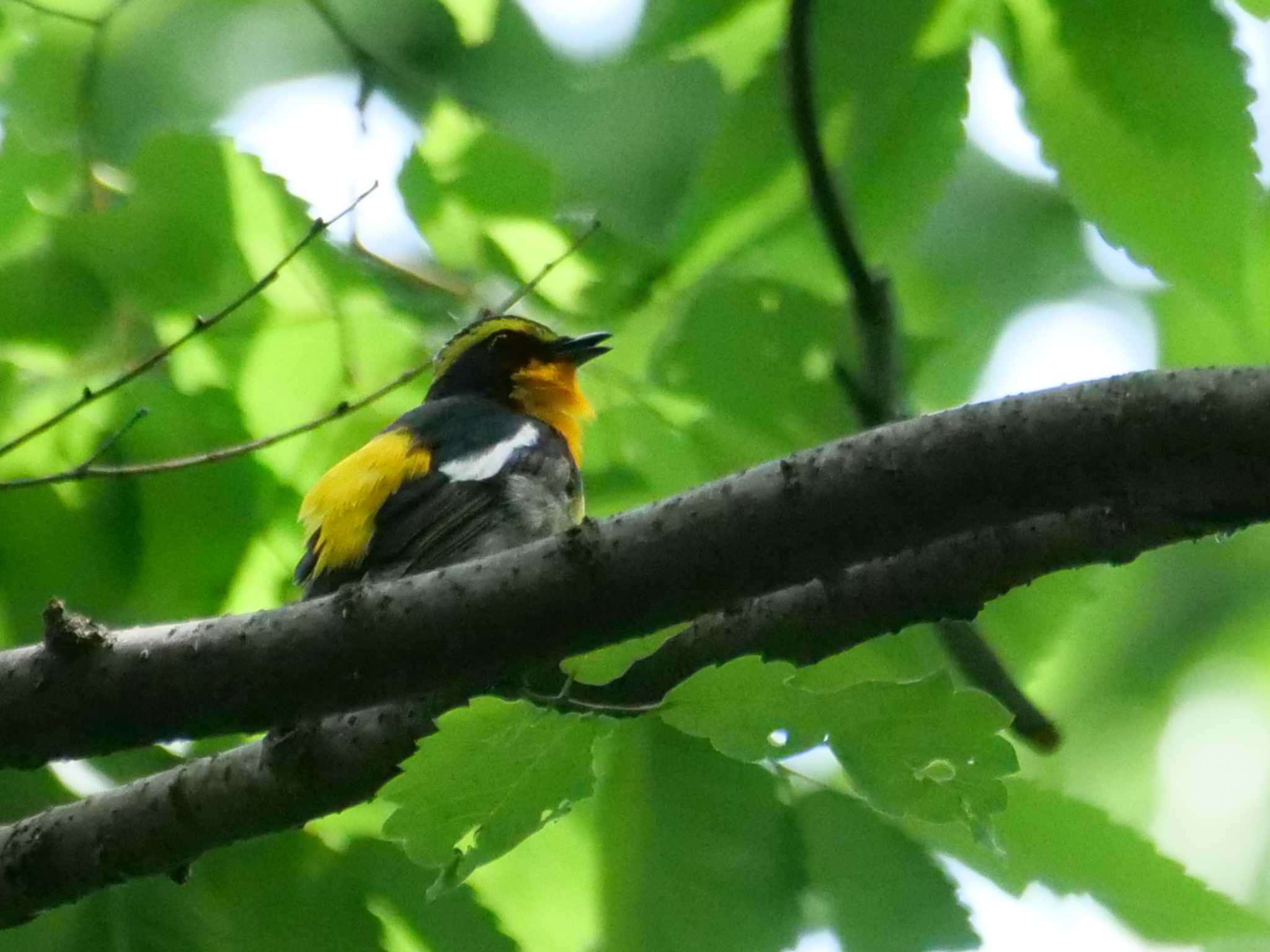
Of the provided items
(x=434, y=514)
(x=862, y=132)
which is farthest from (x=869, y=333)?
(x=434, y=514)

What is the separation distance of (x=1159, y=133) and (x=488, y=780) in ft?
4.62

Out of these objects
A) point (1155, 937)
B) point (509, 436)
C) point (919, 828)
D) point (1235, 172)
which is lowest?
point (1155, 937)

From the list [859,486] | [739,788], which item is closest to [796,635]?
[739,788]

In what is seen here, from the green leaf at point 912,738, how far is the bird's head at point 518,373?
3.09m

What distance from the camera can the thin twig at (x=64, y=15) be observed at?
3139mm

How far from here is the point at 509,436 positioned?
4.63 meters

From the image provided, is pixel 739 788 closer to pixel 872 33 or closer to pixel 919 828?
pixel 919 828

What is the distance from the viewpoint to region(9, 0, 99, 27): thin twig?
3.14m

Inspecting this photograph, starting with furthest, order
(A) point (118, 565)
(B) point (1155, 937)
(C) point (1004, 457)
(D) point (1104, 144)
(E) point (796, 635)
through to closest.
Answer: (A) point (118, 565) < (E) point (796, 635) < (D) point (1104, 144) < (B) point (1155, 937) < (C) point (1004, 457)

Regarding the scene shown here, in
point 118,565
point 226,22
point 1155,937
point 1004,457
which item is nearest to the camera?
point 1004,457

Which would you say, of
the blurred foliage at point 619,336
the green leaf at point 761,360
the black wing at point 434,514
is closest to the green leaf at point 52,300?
the blurred foliage at point 619,336

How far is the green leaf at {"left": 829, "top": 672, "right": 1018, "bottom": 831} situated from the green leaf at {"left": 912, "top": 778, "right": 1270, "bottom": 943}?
1.48 ft

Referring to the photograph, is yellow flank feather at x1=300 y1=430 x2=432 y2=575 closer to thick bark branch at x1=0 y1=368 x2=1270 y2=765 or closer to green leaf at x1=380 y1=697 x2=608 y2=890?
thick bark branch at x1=0 y1=368 x2=1270 y2=765

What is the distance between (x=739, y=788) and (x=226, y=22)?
2.04 meters
